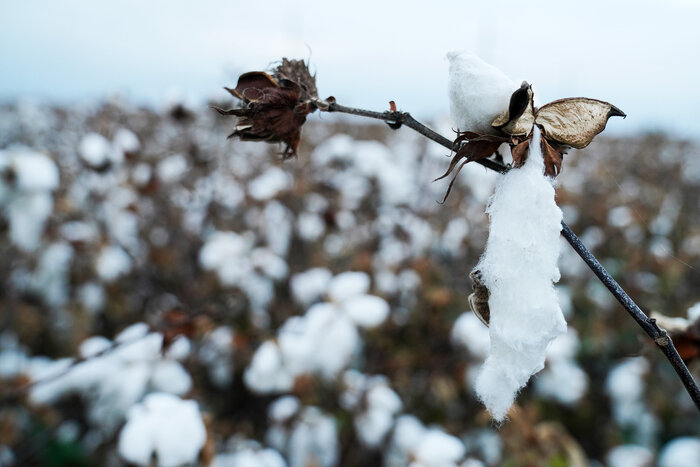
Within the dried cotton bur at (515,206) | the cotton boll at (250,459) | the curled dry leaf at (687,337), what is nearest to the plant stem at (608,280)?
the dried cotton bur at (515,206)

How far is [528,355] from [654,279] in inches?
96.8

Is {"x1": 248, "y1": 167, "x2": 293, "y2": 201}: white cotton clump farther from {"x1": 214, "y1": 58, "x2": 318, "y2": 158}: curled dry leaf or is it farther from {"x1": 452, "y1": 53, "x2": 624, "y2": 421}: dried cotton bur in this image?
{"x1": 452, "y1": 53, "x2": 624, "y2": 421}: dried cotton bur

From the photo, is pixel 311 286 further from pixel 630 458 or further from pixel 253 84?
pixel 253 84

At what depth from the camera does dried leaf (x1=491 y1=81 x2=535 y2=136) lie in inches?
14.0

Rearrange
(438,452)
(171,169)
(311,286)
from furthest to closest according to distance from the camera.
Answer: (171,169)
(311,286)
(438,452)

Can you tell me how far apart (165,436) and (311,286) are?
1241mm

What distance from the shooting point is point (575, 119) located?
1.23 feet

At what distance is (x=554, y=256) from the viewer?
34 cm

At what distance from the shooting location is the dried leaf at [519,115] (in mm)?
356

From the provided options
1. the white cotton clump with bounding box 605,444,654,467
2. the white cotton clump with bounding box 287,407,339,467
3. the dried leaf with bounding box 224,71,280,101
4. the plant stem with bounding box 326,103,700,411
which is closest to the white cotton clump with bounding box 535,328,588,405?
the white cotton clump with bounding box 605,444,654,467

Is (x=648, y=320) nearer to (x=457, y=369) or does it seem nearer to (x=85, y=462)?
(x=457, y=369)

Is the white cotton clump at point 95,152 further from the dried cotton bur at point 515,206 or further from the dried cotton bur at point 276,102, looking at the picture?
the dried cotton bur at point 515,206

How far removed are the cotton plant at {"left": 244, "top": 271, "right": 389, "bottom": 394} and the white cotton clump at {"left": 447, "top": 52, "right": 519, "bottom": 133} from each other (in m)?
1.13

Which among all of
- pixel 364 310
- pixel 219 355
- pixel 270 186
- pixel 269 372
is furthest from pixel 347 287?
pixel 270 186
